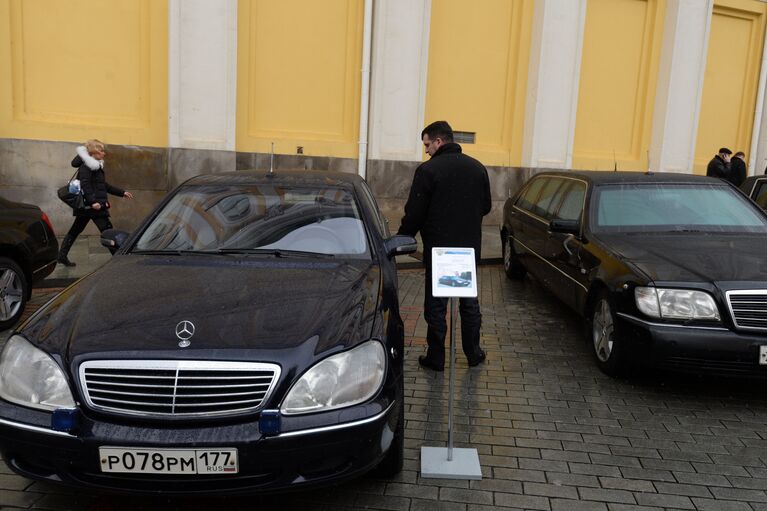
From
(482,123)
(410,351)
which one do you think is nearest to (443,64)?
(482,123)

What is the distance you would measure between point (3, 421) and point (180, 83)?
8.68 meters

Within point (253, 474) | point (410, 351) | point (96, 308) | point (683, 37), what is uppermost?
point (683, 37)

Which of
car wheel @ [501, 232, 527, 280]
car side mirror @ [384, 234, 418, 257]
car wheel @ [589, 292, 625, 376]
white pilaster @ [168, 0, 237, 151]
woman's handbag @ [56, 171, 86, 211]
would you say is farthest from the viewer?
white pilaster @ [168, 0, 237, 151]

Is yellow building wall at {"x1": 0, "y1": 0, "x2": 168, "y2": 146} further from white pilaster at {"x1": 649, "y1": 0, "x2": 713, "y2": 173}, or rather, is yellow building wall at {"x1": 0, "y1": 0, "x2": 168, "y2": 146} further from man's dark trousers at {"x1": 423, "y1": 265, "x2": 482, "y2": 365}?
white pilaster at {"x1": 649, "y1": 0, "x2": 713, "y2": 173}

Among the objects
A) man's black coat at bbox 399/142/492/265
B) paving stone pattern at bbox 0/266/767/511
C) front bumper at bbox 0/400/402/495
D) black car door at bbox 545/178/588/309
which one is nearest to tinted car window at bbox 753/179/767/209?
black car door at bbox 545/178/588/309

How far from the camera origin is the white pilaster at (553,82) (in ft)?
42.3

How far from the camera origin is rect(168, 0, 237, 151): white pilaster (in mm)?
10453

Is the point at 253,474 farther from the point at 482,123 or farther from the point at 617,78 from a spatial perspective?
the point at 617,78

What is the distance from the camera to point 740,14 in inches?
593

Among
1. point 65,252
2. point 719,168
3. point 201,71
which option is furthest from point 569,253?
point 719,168

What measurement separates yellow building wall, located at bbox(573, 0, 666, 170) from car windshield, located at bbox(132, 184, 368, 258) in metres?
10.7

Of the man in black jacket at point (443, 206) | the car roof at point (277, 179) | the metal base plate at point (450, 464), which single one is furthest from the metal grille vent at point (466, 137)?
the metal base plate at point (450, 464)

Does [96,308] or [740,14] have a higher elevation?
[740,14]

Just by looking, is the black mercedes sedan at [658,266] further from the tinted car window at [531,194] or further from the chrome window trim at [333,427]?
the chrome window trim at [333,427]
